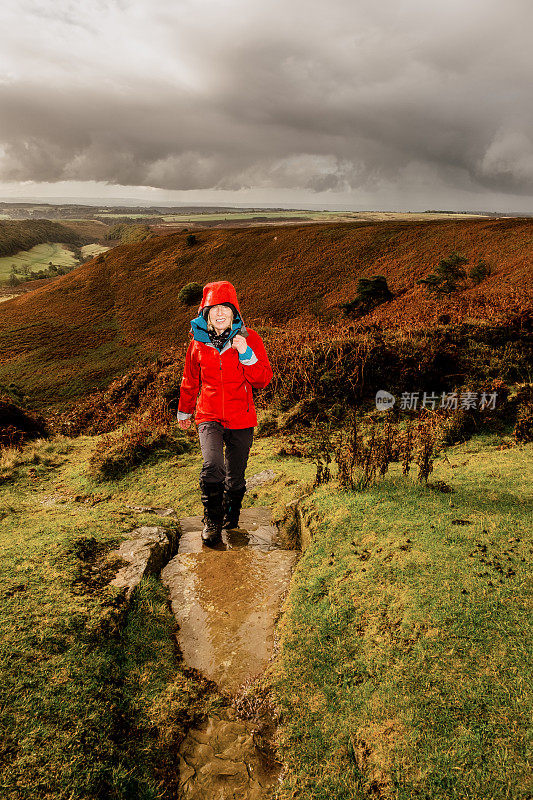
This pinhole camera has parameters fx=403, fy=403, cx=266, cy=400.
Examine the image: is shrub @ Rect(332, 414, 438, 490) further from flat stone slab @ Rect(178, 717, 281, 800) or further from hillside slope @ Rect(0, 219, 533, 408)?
hillside slope @ Rect(0, 219, 533, 408)

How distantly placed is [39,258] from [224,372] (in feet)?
594

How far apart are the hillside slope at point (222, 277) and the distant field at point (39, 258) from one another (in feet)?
290

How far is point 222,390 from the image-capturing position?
17.3 ft

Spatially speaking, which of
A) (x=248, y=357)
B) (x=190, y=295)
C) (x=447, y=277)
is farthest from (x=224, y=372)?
Answer: (x=190, y=295)

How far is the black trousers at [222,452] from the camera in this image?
511 cm

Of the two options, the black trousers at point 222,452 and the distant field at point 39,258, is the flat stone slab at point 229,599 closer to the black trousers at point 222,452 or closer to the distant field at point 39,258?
the black trousers at point 222,452

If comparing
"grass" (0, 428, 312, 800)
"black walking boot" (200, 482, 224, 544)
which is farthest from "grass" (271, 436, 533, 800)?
"black walking boot" (200, 482, 224, 544)

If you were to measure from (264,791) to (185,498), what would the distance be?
4902 millimetres

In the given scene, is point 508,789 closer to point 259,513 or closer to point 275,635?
point 275,635

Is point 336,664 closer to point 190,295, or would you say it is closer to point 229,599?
point 229,599

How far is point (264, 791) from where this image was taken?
7.75ft

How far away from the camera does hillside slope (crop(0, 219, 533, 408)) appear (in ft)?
95.0

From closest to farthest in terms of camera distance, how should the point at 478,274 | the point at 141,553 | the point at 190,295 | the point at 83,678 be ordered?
the point at 83,678 < the point at 141,553 < the point at 478,274 < the point at 190,295

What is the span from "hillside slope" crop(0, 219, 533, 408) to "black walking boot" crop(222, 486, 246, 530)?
51.8 ft
